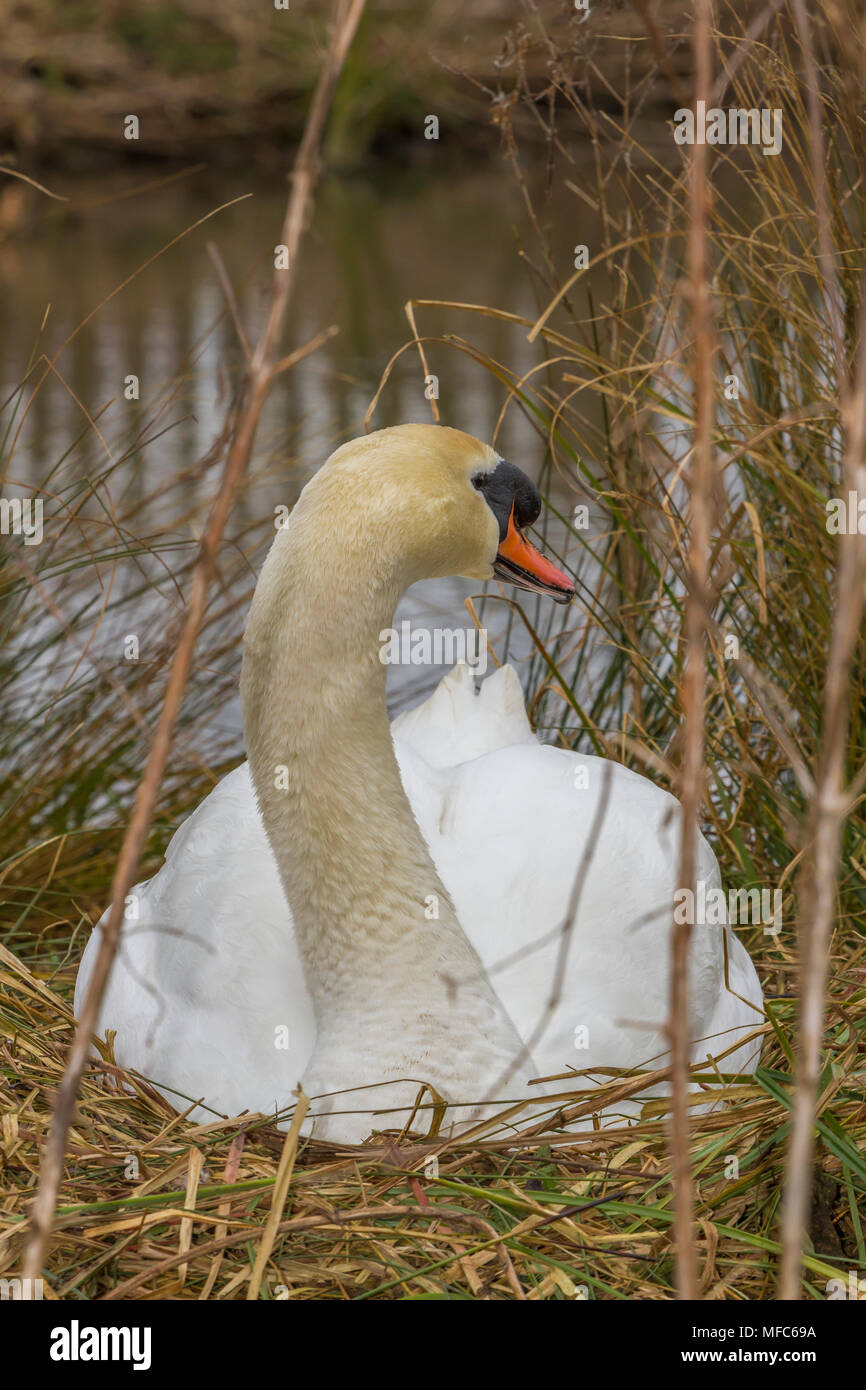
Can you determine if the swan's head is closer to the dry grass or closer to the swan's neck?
the swan's neck

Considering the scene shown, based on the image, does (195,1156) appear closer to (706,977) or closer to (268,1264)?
(268,1264)

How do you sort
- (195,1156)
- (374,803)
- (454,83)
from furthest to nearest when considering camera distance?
(454,83)
(374,803)
(195,1156)

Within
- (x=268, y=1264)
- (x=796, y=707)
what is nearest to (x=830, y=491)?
(x=796, y=707)

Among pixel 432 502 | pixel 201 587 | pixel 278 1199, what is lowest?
pixel 278 1199

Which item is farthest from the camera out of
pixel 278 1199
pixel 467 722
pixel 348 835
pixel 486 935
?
pixel 467 722

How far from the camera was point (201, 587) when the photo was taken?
118 cm

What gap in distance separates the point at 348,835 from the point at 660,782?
1.53 m

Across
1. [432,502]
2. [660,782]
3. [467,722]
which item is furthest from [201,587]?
[660,782]

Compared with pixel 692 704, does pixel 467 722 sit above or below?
above

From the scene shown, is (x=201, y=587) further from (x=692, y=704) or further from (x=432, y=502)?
(x=432, y=502)

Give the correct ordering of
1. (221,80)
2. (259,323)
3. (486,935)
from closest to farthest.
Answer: (486,935)
(259,323)
(221,80)

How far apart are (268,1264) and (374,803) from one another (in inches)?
24.8

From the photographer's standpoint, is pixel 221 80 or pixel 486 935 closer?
pixel 486 935

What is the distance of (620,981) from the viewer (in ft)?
8.05
